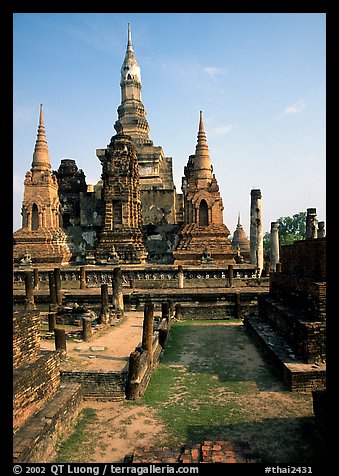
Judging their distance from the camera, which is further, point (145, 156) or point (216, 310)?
point (145, 156)

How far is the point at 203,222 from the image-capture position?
26453 millimetres

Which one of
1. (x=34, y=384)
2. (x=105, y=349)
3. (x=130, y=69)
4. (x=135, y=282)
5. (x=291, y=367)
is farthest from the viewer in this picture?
(x=130, y=69)

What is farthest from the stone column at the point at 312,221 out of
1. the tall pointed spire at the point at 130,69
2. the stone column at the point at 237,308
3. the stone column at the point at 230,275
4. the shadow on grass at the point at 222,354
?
the tall pointed spire at the point at 130,69

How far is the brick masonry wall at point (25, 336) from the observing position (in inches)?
222

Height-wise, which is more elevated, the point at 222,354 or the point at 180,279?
the point at 180,279

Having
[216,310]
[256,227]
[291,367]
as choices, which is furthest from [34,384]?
[256,227]

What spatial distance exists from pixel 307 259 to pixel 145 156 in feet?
89.9

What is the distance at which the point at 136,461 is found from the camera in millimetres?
4730

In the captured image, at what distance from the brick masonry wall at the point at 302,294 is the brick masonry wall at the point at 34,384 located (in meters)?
5.47

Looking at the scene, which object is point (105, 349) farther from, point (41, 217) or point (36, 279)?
point (41, 217)

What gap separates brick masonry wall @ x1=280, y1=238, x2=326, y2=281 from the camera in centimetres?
887

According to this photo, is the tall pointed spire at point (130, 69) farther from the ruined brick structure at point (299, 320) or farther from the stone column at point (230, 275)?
the ruined brick structure at point (299, 320)

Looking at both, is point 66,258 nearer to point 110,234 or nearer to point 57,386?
point 110,234

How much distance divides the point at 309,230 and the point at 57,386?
2066cm
